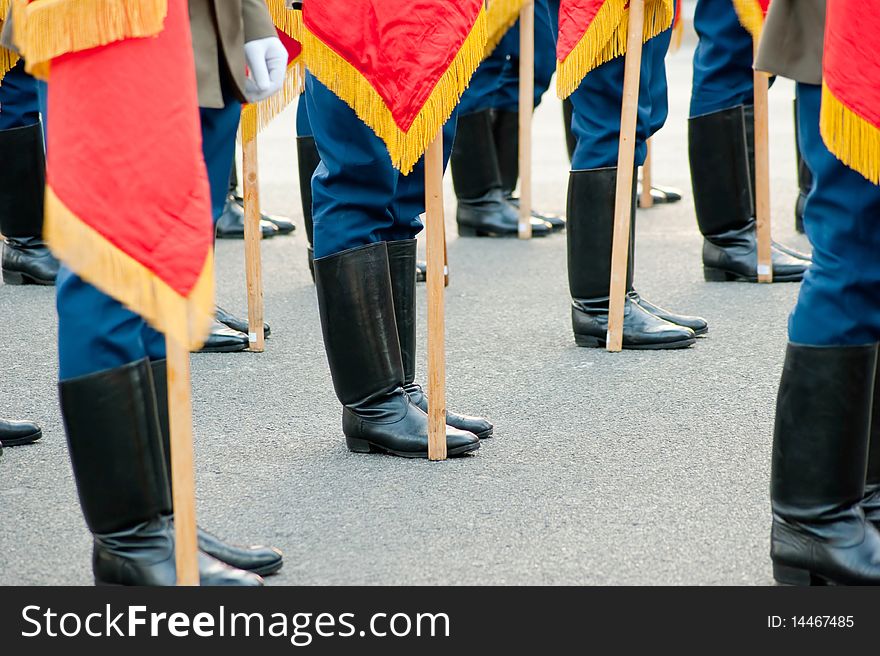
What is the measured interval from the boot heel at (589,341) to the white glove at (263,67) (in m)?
1.64

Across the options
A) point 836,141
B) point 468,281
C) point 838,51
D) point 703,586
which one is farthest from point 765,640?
point 468,281

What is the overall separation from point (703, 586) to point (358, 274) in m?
0.91

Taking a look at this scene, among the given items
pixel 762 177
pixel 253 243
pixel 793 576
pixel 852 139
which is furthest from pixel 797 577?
pixel 762 177

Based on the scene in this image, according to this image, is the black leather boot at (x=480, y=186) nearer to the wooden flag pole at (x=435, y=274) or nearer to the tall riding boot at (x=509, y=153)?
the tall riding boot at (x=509, y=153)

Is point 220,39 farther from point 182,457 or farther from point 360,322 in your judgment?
point 360,322

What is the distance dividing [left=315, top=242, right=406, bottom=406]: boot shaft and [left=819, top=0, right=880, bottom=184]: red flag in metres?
1.02

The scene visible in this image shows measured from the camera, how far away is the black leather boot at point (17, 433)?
104 inches

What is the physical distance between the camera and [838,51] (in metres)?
1.72

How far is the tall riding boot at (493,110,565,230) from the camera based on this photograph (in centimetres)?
504

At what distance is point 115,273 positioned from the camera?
1673mm

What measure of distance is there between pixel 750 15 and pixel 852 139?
6.37ft

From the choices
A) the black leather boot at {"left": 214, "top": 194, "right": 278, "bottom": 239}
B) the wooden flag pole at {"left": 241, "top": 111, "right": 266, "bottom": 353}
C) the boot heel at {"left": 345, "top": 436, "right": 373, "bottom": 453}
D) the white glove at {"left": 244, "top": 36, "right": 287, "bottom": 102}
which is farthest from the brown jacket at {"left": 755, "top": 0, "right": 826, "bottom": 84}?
the black leather boot at {"left": 214, "top": 194, "right": 278, "bottom": 239}

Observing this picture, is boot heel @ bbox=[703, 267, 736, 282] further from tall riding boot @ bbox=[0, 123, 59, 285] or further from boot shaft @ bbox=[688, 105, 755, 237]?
tall riding boot @ bbox=[0, 123, 59, 285]

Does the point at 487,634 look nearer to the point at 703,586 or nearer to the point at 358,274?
the point at 703,586
